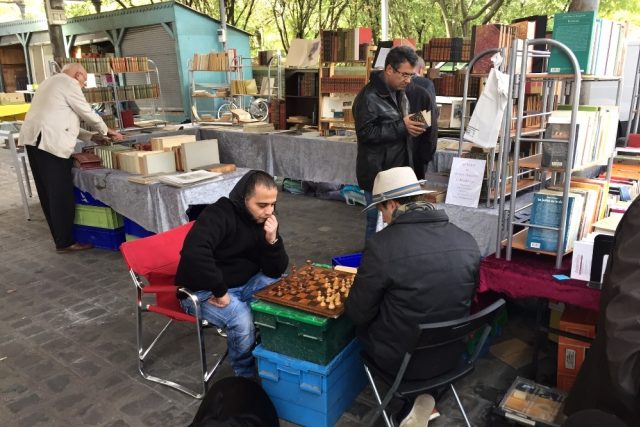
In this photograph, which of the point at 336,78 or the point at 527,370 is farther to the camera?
the point at 336,78

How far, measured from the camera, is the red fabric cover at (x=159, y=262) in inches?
103

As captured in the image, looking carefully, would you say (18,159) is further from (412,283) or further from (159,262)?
(412,283)

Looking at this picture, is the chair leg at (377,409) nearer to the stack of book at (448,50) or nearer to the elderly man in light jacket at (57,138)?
the elderly man in light jacket at (57,138)

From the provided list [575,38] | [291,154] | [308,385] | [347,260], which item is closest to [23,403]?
[308,385]

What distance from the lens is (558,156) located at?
2395 millimetres

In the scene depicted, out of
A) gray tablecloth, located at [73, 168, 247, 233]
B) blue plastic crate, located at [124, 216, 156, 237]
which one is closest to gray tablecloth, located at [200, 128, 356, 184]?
gray tablecloth, located at [73, 168, 247, 233]

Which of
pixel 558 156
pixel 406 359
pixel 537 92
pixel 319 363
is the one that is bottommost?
pixel 319 363

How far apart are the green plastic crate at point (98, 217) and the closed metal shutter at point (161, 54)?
6.56m

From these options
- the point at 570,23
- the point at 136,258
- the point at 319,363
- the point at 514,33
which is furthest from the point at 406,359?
the point at 514,33

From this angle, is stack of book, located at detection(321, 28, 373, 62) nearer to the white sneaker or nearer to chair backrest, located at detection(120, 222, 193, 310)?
chair backrest, located at detection(120, 222, 193, 310)

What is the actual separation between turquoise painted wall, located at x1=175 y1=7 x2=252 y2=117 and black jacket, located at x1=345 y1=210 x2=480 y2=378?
949cm

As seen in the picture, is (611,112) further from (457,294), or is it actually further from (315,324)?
(315,324)


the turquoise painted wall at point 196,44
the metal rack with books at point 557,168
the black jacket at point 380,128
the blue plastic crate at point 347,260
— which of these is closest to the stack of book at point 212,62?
the turquoise painted wall at point 196,44

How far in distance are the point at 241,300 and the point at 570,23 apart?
2.27m
